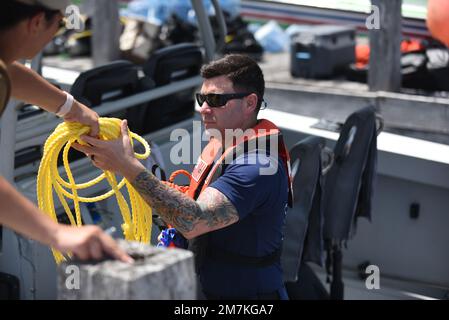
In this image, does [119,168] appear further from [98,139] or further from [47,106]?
[47,106]

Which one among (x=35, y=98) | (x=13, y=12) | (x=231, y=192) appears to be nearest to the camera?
(x=13, y=12)

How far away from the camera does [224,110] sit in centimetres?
296

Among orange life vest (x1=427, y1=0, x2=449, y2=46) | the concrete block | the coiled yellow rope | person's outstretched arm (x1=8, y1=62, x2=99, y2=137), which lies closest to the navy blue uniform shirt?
the coiled yellow rope

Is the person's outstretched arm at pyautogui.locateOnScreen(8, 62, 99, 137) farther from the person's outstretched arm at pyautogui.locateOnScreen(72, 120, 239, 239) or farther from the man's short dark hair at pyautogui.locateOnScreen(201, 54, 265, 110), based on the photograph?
the man's short dark hair at pyautogui.locateOnScreen(201, 54, 265, 110)

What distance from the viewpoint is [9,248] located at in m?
3.66

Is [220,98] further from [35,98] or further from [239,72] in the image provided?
[35,98]

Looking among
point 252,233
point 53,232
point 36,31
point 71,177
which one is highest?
point 36,31

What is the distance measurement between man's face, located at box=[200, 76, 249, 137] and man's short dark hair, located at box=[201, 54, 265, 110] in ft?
0.07

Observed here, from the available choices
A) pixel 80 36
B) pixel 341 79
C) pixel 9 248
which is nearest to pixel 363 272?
pixel 9 248

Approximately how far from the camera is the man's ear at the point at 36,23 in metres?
2.06

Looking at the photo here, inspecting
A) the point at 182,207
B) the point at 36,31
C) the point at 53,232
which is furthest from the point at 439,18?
the point at 53,232

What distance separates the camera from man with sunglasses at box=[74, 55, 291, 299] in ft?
8.81

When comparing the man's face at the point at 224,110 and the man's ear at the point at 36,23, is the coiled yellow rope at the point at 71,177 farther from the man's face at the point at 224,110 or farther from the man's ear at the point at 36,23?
the man's ear at the point at 36,23

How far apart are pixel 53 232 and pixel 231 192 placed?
3.72 ft
